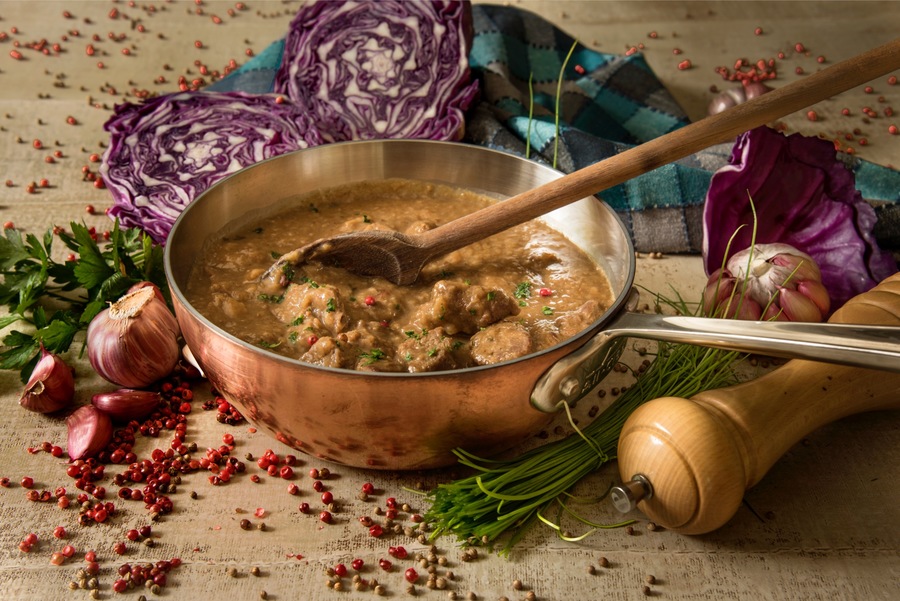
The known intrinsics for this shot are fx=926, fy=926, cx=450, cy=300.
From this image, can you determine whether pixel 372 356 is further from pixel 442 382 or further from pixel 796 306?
pixel 796 306

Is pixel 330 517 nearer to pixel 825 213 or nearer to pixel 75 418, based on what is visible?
pixel 75 418

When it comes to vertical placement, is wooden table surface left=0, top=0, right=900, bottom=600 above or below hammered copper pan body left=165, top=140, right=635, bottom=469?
below

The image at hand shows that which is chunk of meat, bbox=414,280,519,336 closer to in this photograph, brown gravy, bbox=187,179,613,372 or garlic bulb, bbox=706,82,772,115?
brown gravy, bbox=187,179,613,372

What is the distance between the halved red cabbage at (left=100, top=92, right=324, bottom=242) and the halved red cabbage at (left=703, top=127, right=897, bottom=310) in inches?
87.0

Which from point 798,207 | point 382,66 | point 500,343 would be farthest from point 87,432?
point 798,207

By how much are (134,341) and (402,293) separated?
1073 millimetres

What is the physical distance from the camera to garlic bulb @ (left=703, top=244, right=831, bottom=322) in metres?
3.99

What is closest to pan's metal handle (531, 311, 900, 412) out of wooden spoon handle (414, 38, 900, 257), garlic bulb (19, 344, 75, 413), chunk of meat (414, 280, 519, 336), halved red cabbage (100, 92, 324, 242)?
chunk of meat (414, 280, 519, 336)

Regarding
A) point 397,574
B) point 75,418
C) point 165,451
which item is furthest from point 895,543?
point 75,418

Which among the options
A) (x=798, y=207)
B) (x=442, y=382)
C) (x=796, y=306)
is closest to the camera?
(x=442, y=382)

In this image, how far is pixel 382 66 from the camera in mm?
5371

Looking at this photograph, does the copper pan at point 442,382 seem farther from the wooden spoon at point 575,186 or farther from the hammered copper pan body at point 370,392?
the wooden spoon at point 575,186

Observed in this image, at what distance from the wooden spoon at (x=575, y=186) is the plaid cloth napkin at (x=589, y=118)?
0.98 m

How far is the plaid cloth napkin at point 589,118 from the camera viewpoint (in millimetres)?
4840
